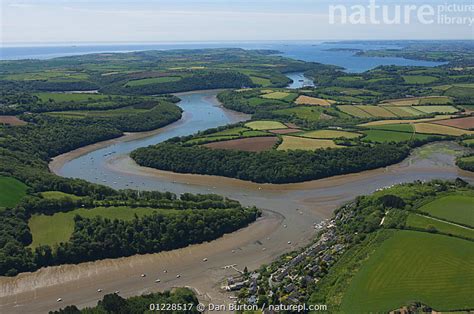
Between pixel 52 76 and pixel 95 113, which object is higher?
pixel 52 76

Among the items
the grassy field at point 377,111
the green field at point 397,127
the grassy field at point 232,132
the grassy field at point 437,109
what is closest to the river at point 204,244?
the green field at point 397,127

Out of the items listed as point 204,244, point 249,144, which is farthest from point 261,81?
point 204,244

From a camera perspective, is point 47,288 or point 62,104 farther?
point 62,104

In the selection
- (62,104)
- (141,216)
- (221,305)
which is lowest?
(221,305)

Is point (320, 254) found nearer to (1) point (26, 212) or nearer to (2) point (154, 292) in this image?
(2) point (154, 292)

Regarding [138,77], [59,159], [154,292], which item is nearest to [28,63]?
[138,77]

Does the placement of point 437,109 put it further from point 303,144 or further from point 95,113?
point 95,113

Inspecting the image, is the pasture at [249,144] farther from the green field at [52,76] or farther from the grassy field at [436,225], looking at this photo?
the green field at [52,76]
